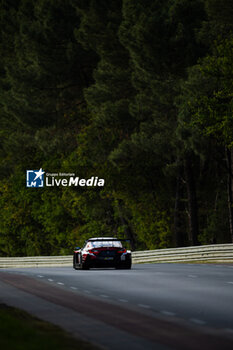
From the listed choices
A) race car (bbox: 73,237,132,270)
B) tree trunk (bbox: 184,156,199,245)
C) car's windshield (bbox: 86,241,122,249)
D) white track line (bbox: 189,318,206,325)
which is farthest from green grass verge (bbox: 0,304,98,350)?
tree trunk (bbox: 184,156,199,245)

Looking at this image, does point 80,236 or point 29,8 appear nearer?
point 29,8

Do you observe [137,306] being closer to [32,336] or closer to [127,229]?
[32,336]

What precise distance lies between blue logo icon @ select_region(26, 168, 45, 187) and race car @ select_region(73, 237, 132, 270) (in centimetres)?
4473

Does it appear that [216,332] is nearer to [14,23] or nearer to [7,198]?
[14,23]

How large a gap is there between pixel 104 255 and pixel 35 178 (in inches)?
1888

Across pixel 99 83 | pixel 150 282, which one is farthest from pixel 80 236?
pixel 150 282

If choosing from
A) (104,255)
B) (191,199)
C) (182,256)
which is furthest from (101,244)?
(191,199)

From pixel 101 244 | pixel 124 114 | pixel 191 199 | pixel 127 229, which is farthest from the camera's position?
pixel 127 229

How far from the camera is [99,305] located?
17.7 m

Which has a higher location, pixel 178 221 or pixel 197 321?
pixel 178 221

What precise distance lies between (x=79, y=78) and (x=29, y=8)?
38.1 feet

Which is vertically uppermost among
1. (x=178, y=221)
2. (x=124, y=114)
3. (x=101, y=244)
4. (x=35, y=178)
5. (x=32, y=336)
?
(x=35, y=178)

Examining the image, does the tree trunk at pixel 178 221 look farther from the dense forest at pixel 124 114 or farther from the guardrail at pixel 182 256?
the guardrail at pixel 182 256

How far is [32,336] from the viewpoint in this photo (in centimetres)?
1162
